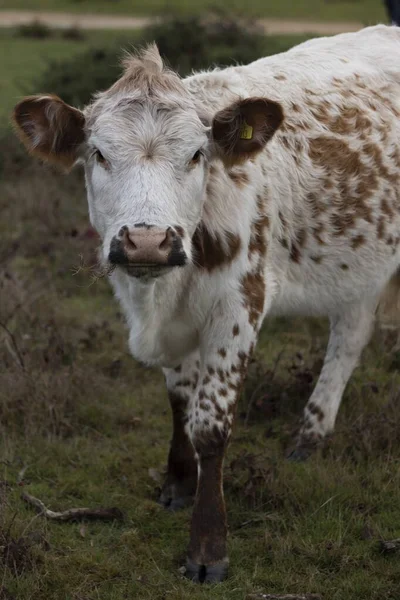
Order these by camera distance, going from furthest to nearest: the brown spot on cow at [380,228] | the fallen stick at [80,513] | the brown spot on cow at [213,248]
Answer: the brown spot on cow at [380,228]
the fallen stick at [80,513]
the brown spot on cow at [213,248]

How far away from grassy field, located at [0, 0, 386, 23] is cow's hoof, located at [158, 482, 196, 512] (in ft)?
85.6

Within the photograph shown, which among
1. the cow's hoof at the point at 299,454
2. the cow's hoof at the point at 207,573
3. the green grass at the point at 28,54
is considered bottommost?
the cow's hoof at the point at 299,454

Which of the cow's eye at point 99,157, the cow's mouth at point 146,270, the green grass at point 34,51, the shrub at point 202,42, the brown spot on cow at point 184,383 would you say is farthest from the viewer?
the green grass at point 34,51

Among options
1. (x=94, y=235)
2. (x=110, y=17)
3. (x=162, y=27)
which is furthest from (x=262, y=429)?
(x=110, y=17)

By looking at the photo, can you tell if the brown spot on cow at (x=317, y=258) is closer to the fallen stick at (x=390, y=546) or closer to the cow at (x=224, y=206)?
the cow at (x=224, y=206)

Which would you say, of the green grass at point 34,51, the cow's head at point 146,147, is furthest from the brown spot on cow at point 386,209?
the green grass at point 34,51

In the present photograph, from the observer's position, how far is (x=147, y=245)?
3916mm

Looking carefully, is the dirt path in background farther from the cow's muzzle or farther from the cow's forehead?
the cow's muzzle

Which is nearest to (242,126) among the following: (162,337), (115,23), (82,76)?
(162,337)

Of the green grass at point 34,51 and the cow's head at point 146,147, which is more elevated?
the cow's head at point 146,147

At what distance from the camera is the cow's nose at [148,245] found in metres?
3.92

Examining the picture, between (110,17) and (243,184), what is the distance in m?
27.7

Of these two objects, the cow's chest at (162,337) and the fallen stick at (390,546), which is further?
the cow's chest at (162,337)

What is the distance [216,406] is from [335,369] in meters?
1.50
